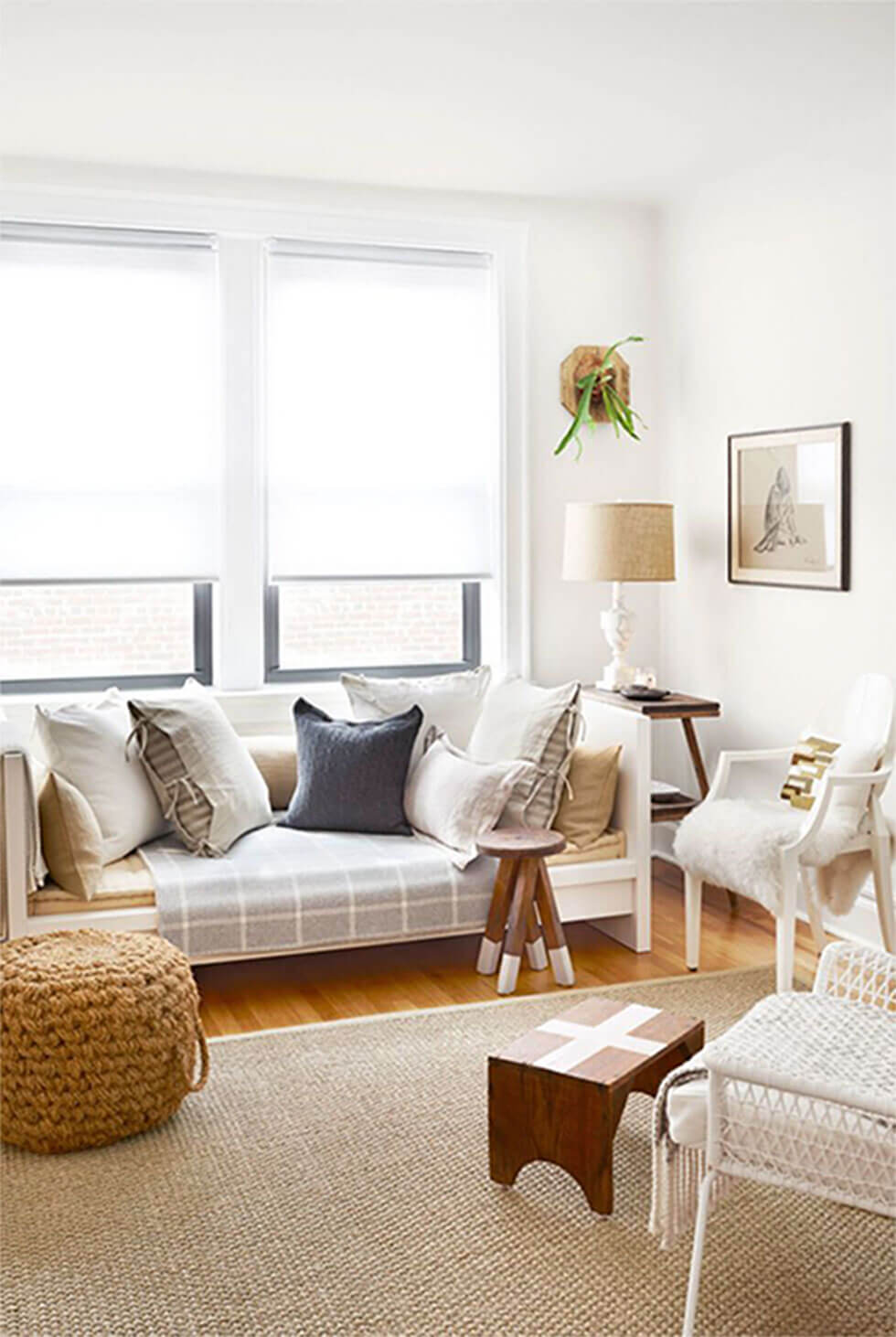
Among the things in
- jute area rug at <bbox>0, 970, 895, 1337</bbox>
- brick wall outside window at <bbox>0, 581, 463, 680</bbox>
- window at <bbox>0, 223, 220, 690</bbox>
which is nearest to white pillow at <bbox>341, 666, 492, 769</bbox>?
brick wall outside window at <bbox>0, 581, 463, 680</bbox>

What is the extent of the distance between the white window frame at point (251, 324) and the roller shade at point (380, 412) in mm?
54

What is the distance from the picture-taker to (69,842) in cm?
390

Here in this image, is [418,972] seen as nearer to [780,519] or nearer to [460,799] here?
[460,799]

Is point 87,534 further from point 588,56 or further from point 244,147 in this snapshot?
point 588,56

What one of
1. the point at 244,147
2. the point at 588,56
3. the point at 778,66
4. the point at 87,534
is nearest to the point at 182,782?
the point at 87,534

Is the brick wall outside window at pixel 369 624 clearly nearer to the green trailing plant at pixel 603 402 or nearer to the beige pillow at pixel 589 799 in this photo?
the green trailing plant at pixel 603 402

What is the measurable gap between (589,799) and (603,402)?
1731mm

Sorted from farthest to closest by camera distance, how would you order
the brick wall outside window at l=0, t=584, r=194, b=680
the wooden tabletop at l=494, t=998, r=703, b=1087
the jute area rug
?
the brick wall outside window at l=0, t=584, r=194, b=680 < the wooden tabletop at l=494, t=998, r=703, b=1087 < the jute area rug

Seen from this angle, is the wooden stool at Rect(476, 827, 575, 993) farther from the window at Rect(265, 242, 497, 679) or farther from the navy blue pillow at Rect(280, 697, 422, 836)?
the window at Rect(265, 242, 497, 679)

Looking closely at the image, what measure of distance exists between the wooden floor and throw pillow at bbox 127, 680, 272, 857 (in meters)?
0.43

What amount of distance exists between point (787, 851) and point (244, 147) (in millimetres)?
2836

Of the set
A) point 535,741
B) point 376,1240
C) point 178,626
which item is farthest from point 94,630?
point 376,1240

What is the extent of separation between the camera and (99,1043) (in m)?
2.94

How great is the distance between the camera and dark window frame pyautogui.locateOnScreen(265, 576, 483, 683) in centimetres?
519
